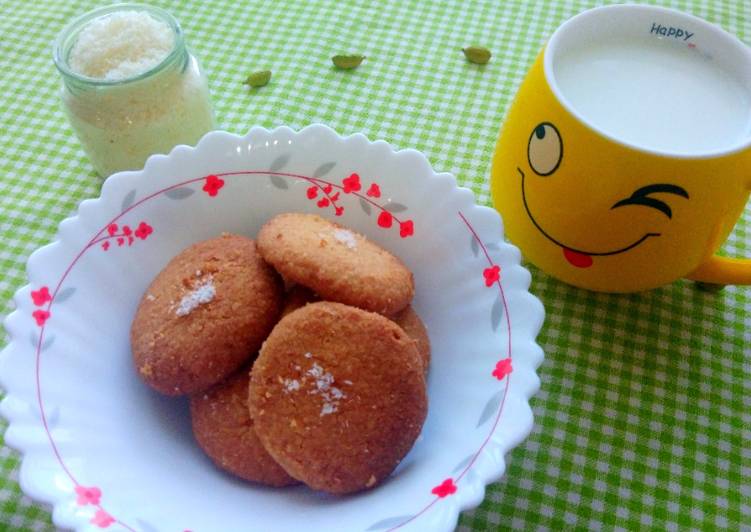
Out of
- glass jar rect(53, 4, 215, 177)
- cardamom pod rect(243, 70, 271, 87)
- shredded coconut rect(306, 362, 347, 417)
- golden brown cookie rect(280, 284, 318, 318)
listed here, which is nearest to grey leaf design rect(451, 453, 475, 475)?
shredded coconut rect(306, 362, 347, 417)

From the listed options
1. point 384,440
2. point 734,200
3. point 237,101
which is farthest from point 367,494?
point 237,101

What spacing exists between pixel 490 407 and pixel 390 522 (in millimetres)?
143

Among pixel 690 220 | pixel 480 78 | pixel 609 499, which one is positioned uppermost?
pixel 690 220

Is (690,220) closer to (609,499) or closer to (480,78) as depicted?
(609,499)

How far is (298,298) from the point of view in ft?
2.44

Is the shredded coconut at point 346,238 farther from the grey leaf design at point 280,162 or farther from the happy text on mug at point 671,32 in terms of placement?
the happy text on mug at point 671,32

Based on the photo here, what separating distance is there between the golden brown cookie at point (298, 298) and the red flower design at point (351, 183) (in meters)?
0.14

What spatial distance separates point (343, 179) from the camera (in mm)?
820

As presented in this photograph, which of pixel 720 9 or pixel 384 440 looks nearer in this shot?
pixel 384 440

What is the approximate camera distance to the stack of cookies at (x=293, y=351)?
64 centimetres

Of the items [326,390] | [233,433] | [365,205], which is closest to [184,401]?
[233,433]

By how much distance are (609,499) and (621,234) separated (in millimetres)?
282

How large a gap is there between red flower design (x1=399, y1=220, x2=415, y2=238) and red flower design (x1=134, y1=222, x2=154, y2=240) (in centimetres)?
29

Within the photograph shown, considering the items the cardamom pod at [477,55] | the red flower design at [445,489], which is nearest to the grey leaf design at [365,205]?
the red flower design at [445,489]
